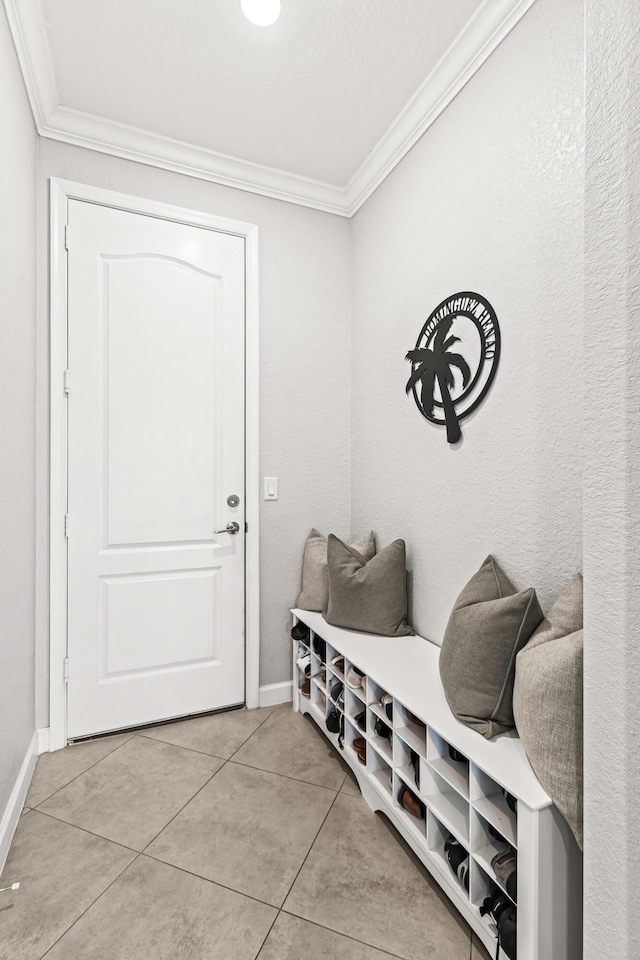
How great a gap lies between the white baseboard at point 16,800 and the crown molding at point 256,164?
2466mm

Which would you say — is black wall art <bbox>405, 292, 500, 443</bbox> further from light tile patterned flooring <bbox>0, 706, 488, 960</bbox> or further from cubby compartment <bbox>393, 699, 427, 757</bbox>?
light tile patterned flooring <bbox>0, 706, 488, 960</bbox>

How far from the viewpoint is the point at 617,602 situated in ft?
2.77

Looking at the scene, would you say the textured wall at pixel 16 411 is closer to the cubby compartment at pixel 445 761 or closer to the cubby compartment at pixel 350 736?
the cubby compartment at pixel 350 736

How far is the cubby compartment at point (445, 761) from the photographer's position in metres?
1.35

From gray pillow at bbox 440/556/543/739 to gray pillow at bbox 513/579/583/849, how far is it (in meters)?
0.09

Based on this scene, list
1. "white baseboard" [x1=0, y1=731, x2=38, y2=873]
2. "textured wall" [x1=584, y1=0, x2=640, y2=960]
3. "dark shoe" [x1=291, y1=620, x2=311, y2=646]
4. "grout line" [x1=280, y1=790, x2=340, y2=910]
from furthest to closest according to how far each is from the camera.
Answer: "dark shoe" [x1=291, y1=620, x2=311, y2=646], "white baseboard" [x1=0, y1=731, x2=38, y2=873], "grout line" [x1=280, y1=790, x2=340, y2=910], "textured wall" [x1=584, y1=0, x2=640, y2=960]

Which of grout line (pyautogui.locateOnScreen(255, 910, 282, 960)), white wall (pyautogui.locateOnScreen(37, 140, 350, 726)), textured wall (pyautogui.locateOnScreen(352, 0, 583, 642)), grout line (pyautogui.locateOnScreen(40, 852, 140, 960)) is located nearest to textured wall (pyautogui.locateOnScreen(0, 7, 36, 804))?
grout line (pyautogui.locateOnScreen(40, 852, 140, 960))

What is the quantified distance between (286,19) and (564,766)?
2293 millimetres

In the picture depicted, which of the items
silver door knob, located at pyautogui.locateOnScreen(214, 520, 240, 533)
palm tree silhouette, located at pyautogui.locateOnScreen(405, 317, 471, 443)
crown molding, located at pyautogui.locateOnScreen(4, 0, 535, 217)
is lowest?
silver door knob, located at pyautogui.locateOnScreen(214, 520, 240, 533)

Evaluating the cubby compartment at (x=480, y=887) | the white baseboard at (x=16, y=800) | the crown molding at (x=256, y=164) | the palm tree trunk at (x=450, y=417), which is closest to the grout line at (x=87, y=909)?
A: the white baseboard at (x=16, y=800)

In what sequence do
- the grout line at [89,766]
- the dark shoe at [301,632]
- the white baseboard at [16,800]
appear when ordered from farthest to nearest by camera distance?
the dark shoe at [301,632]
the grout line at [89,766]
the white baseboard at [16,800]

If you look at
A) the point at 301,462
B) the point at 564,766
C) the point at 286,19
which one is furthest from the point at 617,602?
the point at 286,19

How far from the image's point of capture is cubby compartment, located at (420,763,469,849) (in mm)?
1283

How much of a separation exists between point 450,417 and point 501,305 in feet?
1.38
